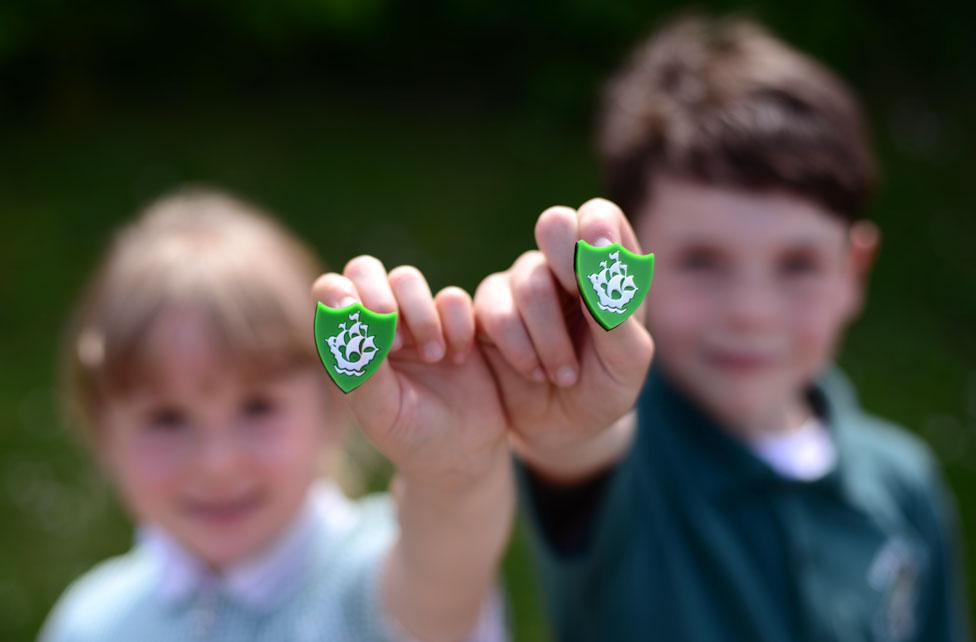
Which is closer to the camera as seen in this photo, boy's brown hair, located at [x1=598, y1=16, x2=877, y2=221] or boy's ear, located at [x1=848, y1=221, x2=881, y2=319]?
boy's brown hair, located at [x1=598, y1=16, x2=877, y2=221]

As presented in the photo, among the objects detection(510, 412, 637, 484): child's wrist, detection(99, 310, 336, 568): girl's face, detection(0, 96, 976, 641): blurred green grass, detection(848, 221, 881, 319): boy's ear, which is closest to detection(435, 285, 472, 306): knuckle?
detection(510, 412, 637, 484): child's wrist

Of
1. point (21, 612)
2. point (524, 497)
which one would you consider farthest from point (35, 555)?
point (524, 497)

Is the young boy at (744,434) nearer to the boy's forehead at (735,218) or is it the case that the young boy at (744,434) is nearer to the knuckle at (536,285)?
the boy's forehead at (735,218)

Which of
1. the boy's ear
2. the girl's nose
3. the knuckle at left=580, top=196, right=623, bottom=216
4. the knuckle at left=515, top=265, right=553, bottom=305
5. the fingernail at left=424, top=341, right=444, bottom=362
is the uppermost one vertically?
the knuckle at left=580, top=196, right=623, bottom=216

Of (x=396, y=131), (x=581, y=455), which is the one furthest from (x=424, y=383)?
(x=396, y=131)

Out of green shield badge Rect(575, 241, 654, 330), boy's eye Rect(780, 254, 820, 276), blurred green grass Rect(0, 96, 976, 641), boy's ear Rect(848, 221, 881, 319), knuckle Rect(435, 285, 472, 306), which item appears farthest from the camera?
blurred green grass Rect(0, 96, 976, 641)

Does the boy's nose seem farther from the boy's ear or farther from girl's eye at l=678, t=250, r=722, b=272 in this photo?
the boy's ear

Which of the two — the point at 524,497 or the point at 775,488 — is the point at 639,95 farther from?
the point at 524,497

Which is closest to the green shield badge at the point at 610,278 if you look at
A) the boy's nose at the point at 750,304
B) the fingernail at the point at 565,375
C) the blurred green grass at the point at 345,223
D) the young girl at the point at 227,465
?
the fingernail at the point at 565,375

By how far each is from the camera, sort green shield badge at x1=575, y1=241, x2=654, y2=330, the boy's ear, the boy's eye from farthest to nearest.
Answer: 1. the boy's ear
2. the boy's eye
3. green shield badge at x1=575, y1=241, x2=654, y2=330
